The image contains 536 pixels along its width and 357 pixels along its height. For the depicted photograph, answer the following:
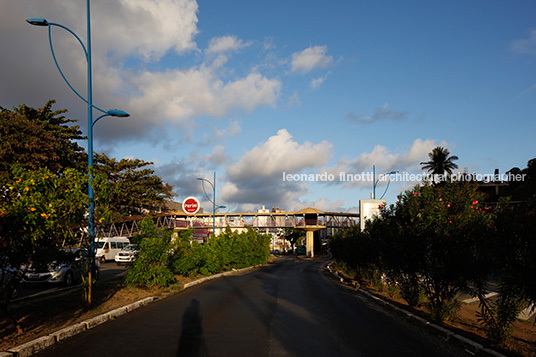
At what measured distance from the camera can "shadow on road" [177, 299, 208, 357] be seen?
23.8ft

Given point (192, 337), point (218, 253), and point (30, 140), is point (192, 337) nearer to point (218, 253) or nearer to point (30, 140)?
point (218, 253)

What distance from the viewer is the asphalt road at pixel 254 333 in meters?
7.53

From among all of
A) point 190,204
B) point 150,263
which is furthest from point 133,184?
point 150,263

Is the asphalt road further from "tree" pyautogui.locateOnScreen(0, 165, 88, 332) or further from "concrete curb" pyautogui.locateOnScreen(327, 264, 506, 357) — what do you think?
"tree" pyautogui.locateOnScreen(0, 165, 88, 332)

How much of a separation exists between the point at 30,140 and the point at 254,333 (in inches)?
1153

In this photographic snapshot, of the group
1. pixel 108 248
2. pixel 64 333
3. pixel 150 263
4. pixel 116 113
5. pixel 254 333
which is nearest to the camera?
pixel 64 333

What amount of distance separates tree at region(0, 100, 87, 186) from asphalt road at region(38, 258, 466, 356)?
65.1 ft

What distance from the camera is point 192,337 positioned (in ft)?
27.7

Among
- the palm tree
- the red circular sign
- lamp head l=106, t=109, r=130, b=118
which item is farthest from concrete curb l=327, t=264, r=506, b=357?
the palm tree

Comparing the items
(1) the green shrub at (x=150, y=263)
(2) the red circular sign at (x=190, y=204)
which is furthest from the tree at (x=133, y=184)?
(1) the green shrub at (x=150, y=263)

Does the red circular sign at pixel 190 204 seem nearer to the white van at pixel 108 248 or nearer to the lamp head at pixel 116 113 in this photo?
the white van at pixel 108 248

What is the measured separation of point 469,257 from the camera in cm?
998

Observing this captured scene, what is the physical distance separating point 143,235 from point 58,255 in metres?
6.09

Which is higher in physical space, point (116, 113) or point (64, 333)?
point (116, 113)
